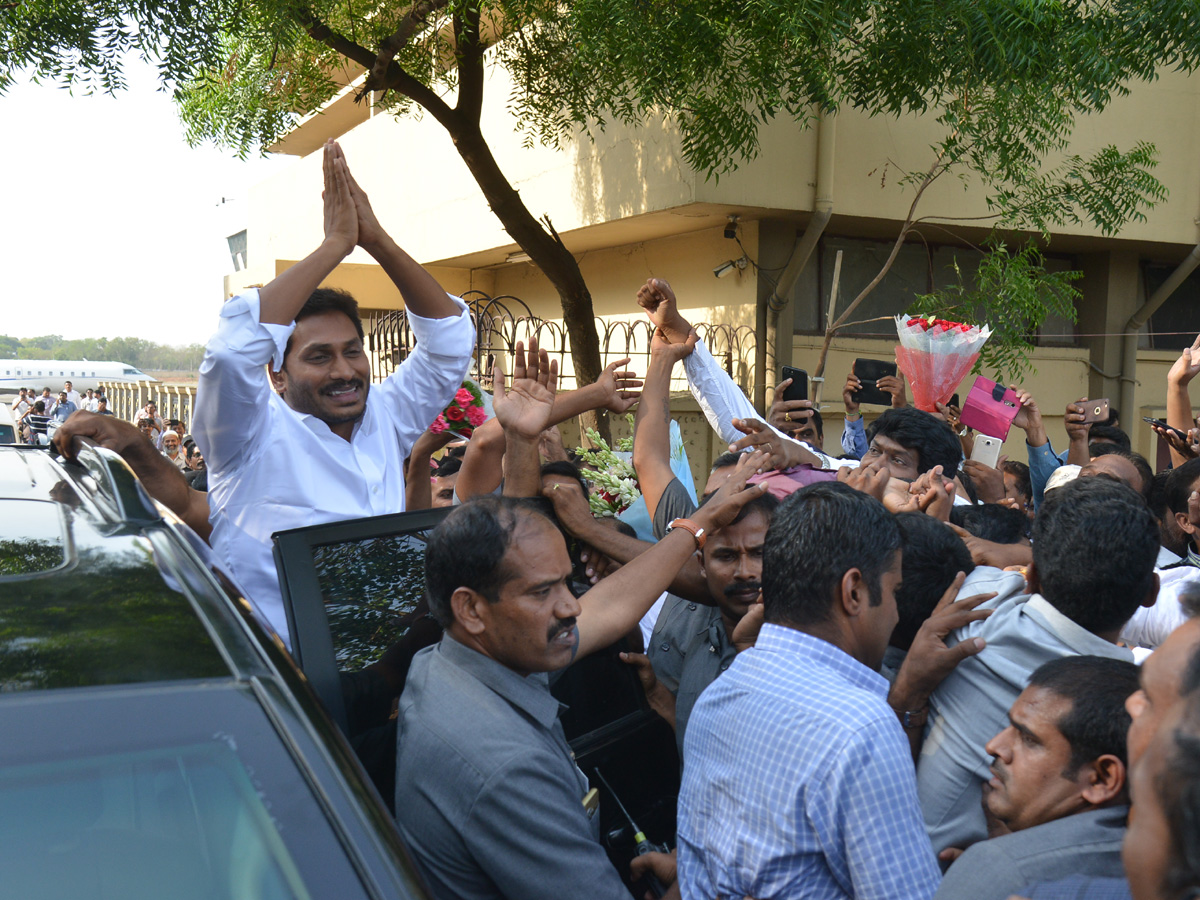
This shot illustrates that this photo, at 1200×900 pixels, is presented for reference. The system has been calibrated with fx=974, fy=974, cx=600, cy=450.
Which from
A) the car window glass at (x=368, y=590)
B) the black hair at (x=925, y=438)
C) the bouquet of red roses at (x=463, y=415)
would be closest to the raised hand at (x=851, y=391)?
the black hair at (x=925, y=438)

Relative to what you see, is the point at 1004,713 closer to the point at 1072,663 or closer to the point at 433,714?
the point at 1072,663

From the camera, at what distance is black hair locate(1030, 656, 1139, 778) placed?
1.74m

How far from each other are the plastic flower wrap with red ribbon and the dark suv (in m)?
5.48

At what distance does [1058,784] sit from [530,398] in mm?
1701

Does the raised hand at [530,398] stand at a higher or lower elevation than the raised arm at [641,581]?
higher

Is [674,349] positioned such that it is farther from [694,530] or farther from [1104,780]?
[1104,780]

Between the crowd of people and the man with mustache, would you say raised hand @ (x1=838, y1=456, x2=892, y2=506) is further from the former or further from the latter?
the man with mustache

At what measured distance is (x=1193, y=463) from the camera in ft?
13.5

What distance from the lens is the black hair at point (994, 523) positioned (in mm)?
3830

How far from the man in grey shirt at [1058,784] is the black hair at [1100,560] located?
1.23 ft

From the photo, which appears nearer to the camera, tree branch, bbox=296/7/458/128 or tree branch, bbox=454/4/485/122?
tree branch, bbox=296/7/458/128

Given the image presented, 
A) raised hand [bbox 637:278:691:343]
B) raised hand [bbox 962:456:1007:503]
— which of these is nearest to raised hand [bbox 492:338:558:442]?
raised hand [bbox 637:278:691:343]

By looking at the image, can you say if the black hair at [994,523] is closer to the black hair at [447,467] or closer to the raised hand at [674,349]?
the raised hand at [674,349]

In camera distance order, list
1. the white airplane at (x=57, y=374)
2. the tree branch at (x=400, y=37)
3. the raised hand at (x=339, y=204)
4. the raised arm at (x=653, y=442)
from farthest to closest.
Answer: the white airplane at (x=57, y=374)
the tree branch at (x=400, y=37)
the raised arm at (x=653, y=442)
the raised hand at (x=339, y=204)
